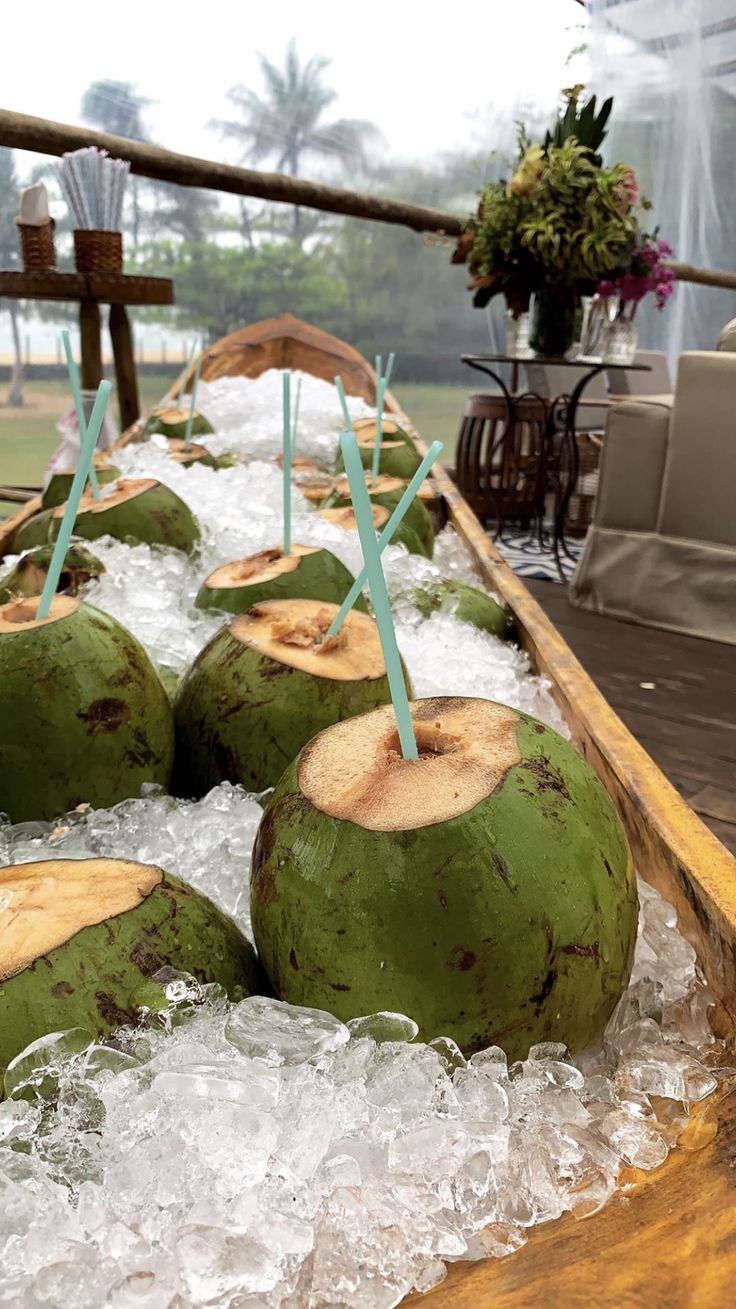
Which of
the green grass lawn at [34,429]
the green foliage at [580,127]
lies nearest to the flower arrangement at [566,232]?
the green foliage at [580,127]

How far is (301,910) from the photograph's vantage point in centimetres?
41

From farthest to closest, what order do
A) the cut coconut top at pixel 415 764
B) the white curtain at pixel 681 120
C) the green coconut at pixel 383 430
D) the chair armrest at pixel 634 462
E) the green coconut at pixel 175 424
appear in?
the white curtain at pixel 681 120 → the chair armrest at pixel 634 462 → the green coconut at pixel 175 424 → the green coconut at pixel 383 430 → the cut coconut top at pixel 415 764

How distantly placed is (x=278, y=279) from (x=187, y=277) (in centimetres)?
63

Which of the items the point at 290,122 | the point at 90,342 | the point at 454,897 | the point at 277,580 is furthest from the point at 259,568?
the point at 290,122

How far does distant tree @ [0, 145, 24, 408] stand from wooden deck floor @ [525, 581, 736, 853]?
3454 mm

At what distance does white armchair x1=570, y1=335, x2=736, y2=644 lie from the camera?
2.88 m

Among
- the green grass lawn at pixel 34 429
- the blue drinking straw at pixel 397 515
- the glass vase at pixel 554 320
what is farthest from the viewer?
the green grass lawn at pixel 34 429

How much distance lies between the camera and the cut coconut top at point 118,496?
1092 millimetres

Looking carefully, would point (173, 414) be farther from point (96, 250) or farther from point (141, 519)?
point (96, 250)

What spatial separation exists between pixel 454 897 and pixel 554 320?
142 inches

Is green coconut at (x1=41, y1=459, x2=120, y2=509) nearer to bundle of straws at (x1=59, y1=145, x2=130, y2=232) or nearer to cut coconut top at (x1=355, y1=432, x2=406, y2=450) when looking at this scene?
cut coconut top at (x1=355, y1=432, x2=406, y2=450)

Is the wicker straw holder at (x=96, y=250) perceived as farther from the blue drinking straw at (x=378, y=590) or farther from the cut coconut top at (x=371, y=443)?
the blue drinking straw at (x=378, y=590)

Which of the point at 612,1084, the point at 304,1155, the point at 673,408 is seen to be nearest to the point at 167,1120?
the point at 304,1155

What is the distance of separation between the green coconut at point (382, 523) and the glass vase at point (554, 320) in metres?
2.70
